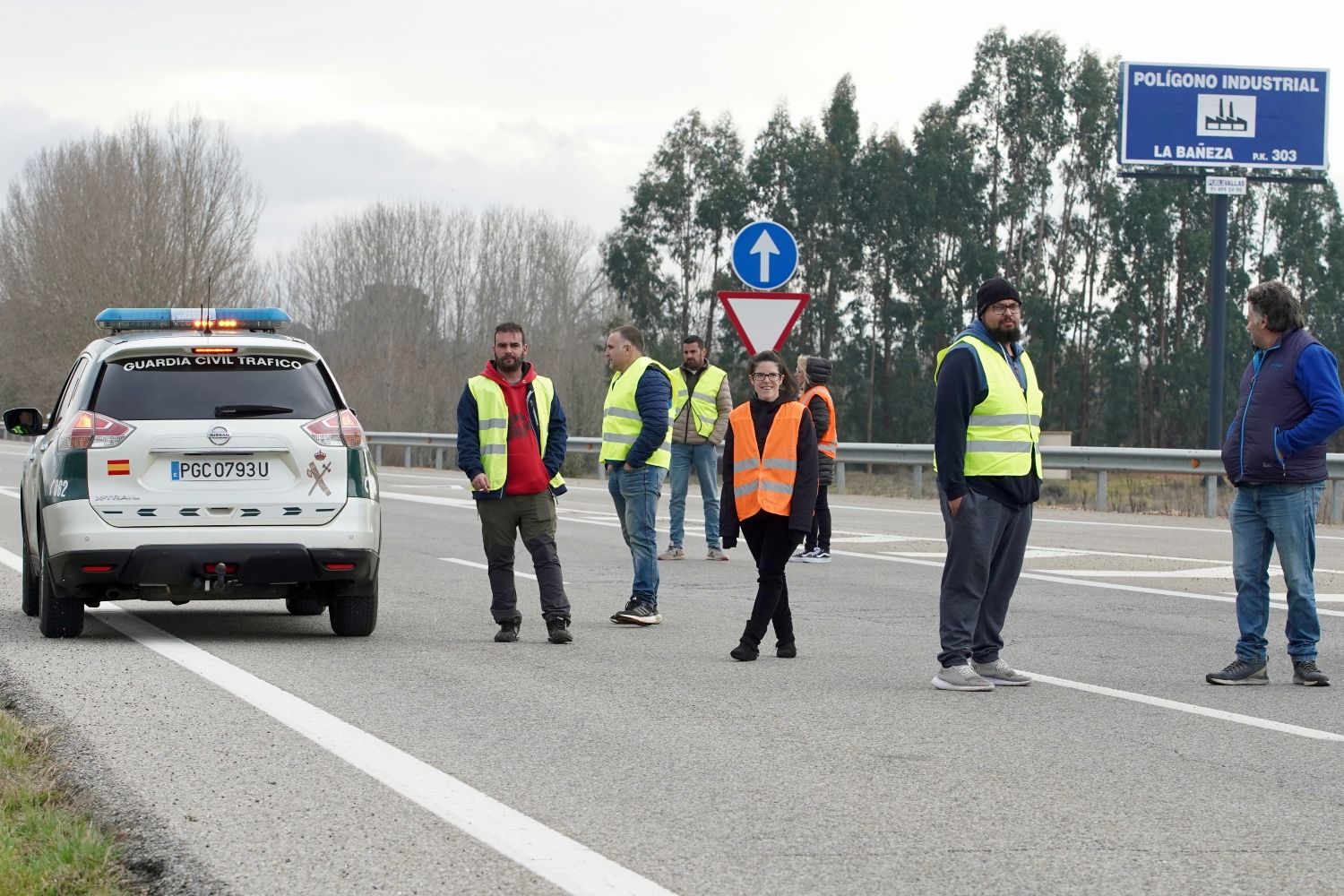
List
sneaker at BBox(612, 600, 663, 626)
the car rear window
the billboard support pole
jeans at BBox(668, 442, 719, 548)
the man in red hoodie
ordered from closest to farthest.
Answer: the car rear window
the man in red hoodie
sneaker at BBox(612, 600, 663, 626)
jeans at BBox(668, 442, 719, 548)
the billboard support pole

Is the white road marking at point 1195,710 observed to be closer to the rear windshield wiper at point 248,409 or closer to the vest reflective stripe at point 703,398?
the rear windshield wiper at point 248,409

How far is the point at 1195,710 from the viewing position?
24.9 feet

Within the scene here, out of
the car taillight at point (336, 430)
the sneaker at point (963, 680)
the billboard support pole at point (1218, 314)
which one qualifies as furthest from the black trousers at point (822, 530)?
the billboard support pole at point (1218, 314)

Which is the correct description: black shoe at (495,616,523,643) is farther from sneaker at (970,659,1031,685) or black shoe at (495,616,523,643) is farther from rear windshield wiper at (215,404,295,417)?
sneaker at (970,659,1031,685)

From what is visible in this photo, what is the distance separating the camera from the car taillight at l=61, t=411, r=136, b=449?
909 cm

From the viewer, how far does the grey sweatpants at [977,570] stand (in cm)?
816

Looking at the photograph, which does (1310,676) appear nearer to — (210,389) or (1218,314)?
(210,389)

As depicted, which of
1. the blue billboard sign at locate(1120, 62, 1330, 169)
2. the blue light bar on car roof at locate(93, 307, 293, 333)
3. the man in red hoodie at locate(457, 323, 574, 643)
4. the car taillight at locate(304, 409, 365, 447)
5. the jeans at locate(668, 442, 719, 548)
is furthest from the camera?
the blue billboard sign at locate(1120, 62, 1330, 169)

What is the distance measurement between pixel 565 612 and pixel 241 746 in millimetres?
3578

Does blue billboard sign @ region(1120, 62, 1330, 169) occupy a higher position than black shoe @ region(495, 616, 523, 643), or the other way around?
blue billboard sign @ region(1120, 62, 1330, 169)

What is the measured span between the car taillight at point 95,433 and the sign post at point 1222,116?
27855 mm

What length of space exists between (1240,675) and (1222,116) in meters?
28.3

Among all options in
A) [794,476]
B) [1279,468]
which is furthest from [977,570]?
[1279,468]

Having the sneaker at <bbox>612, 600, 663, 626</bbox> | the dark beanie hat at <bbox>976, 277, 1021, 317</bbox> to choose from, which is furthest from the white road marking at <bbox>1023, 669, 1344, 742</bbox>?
the sneaker at <bbox>612, 600, 663, 626</bbox>
